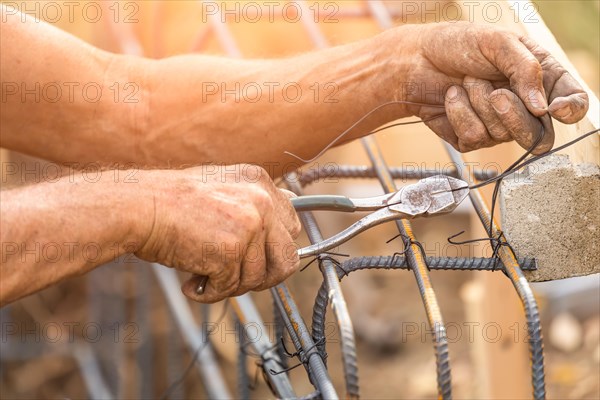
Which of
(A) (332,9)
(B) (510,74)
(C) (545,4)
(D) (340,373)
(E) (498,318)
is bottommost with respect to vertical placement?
(D) (340,373)

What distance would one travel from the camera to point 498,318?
7.18 ft

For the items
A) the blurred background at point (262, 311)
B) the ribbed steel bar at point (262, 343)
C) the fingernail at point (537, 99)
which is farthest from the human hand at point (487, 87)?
the blurred background at point (262, 311)

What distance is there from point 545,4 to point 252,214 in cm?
253

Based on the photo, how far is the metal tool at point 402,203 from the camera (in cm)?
136

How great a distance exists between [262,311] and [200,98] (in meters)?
2.24

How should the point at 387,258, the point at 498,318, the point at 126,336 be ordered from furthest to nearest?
the point at 126,336, the point at 498,318, the point at 387,258

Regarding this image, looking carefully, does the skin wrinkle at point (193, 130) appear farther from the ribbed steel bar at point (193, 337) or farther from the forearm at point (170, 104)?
the ribbed steel bar at point (193, 337)

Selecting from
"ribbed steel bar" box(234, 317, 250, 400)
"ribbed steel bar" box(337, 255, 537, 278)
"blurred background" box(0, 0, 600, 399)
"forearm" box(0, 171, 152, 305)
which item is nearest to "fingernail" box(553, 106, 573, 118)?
"ribbed steel bar" box(337, 255, 537, 278)

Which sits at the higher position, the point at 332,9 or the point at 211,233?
the point at 332,9

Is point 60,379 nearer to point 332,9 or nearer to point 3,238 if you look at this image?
point 332,9

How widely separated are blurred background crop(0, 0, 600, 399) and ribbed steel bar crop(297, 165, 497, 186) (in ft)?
3.52

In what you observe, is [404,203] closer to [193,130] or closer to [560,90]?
[560,90]

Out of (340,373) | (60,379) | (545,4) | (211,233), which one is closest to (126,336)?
(60,379)

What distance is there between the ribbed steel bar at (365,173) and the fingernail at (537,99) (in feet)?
1.10
